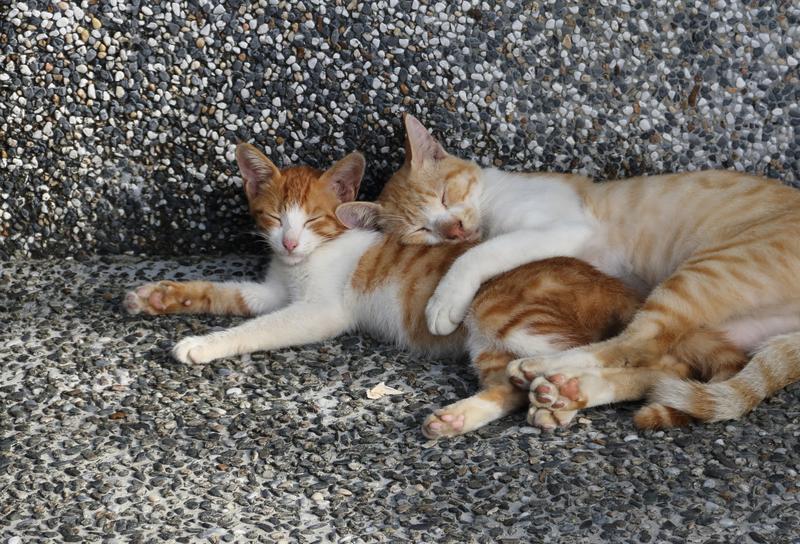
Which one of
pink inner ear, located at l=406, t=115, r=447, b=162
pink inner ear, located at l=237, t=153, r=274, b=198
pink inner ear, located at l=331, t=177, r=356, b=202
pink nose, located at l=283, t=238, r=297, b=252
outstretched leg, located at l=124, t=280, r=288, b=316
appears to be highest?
pink inner ear, located at l=406, t=115, r=447, b=162

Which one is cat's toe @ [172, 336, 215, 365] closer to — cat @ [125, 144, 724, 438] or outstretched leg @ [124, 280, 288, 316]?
cat @ [125, 144, 724, 438]

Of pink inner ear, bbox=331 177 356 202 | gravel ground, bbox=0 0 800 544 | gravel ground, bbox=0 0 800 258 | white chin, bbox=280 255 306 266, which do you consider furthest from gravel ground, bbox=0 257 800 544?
gravel ground, bbox=0 0 800 258

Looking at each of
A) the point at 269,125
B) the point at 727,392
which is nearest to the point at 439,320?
the point at 727,392

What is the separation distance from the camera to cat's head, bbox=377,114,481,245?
3.91 m

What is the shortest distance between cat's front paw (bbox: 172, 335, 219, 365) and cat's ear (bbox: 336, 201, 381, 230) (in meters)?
0.72

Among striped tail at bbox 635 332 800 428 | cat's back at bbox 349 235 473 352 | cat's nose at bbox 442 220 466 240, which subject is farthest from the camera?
cat's nose at bbox 442 220 466 240

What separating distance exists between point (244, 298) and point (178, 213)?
2.04 ft

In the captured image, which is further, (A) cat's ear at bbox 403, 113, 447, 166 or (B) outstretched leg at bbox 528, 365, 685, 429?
(A) cat's ear at bbox 403, 113, 447, 166

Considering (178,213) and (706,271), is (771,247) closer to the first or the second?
(706,271)

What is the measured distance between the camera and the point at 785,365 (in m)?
3.16

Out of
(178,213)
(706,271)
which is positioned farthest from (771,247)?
(178,213)

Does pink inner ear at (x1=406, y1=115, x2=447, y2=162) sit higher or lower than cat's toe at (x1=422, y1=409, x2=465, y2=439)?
higher

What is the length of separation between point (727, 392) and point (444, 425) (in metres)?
0.86

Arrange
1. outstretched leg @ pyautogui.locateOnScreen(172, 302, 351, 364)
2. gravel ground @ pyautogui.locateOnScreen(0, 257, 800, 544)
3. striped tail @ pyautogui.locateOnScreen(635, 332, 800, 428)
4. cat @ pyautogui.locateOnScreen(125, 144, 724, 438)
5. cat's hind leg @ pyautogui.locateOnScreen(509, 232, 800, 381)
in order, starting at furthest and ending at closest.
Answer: outstretched leg @ pyautogui.locateOnScreen(172, 302, 351, 364) → cat @ pyautogui.locateOnScreen(125, 144, 724, 438) → cat's hind leg @ pyautogui.locateOnScreen(509, 232, 800, 381) → striped tail @ pyautogui.locateOnScreen(635, 332, 800, 428) → gravel ground @ pyautogui.locateOnScreen(0, 257, 800, 544)
